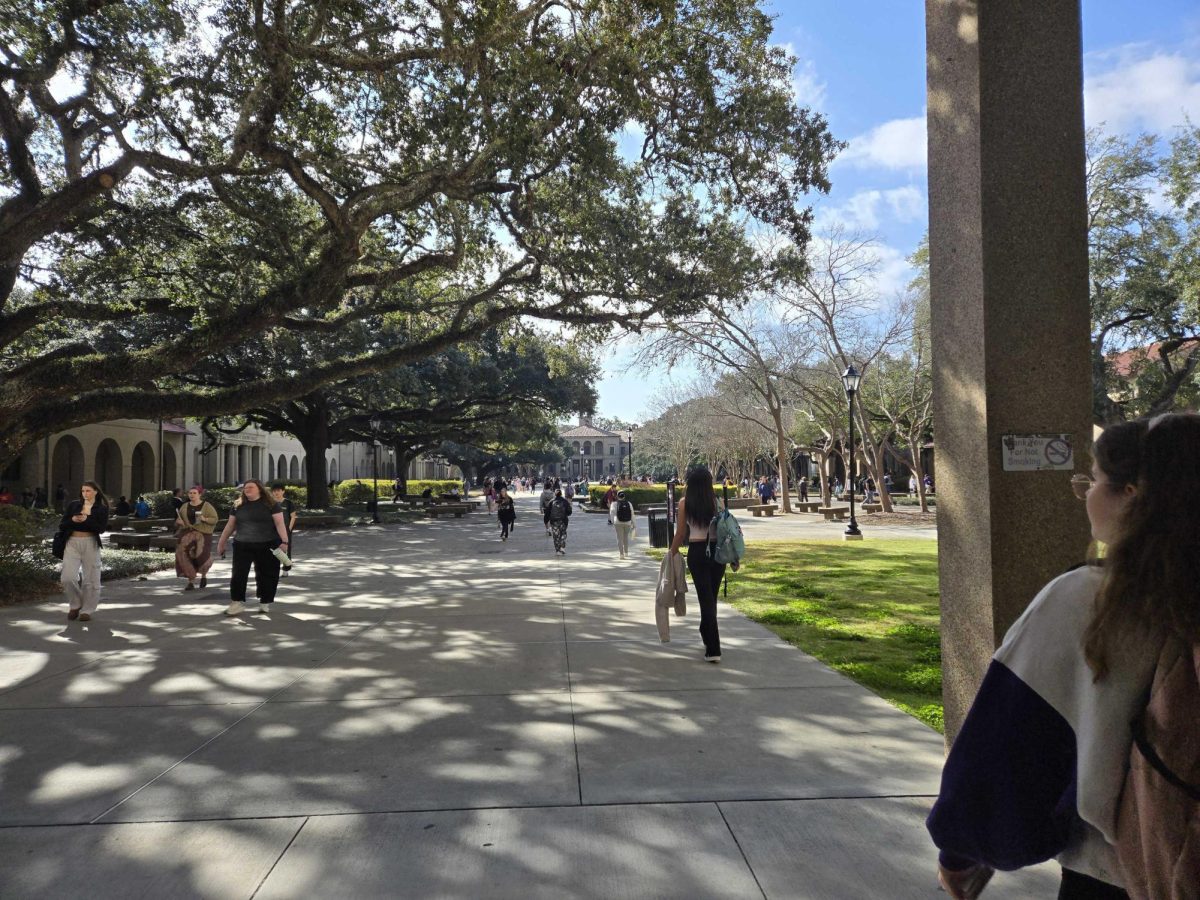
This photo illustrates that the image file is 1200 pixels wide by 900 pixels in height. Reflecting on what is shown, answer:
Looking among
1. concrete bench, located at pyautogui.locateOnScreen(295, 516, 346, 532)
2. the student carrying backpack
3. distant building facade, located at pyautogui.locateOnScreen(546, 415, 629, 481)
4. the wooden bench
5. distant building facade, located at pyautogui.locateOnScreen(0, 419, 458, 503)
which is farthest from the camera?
distant building facade, located at pyautogui.locateOnScreen(546, 415, 629, 481)

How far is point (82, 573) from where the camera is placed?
845 centimetres

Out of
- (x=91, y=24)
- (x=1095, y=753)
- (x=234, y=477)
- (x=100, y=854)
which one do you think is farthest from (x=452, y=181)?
(x=234, y=477)

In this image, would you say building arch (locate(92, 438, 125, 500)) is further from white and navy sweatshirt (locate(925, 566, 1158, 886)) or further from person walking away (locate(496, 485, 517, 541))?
white and navy sweatshirt (locate(925, 566, 1158, 886))

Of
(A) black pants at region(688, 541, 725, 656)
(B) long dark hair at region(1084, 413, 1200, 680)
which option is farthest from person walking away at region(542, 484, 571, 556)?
(B) long dark hair at region(1084, 413, 1200, 680)

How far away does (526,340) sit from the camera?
2056 cm

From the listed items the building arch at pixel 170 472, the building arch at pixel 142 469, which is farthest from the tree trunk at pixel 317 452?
the building arch at pixel 170 472

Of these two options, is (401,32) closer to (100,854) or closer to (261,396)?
(261,396)

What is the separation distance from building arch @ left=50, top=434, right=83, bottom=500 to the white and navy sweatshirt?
39779 millimetres

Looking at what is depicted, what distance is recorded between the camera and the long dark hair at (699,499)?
21.6 ft

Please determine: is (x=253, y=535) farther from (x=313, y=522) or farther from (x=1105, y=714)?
(x=313, y=522)

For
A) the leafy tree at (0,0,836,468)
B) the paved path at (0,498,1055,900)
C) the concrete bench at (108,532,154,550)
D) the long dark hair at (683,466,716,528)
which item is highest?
the leafy tree at (0,0,836,468)

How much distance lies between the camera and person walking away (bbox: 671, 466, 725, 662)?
6.41 meters

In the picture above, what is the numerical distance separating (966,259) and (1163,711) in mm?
3036

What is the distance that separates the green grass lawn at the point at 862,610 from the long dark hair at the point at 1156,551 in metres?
3.91
